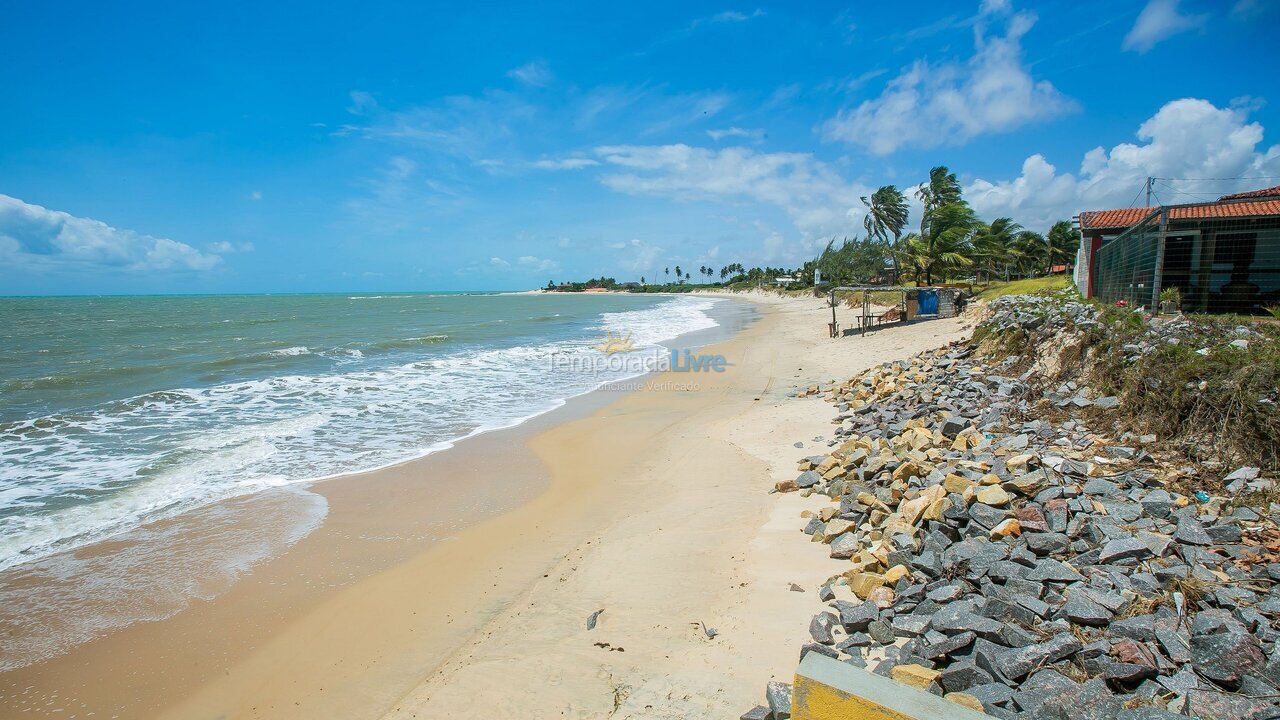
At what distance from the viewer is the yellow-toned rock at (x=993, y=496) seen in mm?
4609

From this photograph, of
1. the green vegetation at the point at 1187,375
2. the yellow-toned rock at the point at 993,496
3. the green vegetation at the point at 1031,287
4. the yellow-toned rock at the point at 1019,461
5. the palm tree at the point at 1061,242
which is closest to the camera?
the yellow-toned rock at the point at 993,496

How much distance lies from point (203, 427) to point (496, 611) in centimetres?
986

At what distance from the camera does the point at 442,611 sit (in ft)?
16.7

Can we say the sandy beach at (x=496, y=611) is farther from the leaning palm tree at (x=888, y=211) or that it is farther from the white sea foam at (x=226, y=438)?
the leaning palm tree at (x=888, y=211)

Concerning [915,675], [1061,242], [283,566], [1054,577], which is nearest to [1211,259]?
[1054,577]

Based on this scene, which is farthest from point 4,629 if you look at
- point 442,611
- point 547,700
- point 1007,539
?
point 1007,539

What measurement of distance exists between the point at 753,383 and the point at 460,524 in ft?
32.3

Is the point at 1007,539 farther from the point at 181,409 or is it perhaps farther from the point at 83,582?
the point at 181,409

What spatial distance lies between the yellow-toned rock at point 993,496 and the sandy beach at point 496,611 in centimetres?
152

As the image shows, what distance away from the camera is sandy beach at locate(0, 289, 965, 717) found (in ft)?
13.1

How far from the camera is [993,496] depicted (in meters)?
4.67

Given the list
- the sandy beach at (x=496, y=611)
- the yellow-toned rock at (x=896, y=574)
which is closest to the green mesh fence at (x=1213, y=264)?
the sandy beach at (x=496, y=611)

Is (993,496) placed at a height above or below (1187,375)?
below

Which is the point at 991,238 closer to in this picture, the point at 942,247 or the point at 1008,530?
the point at 942,247
